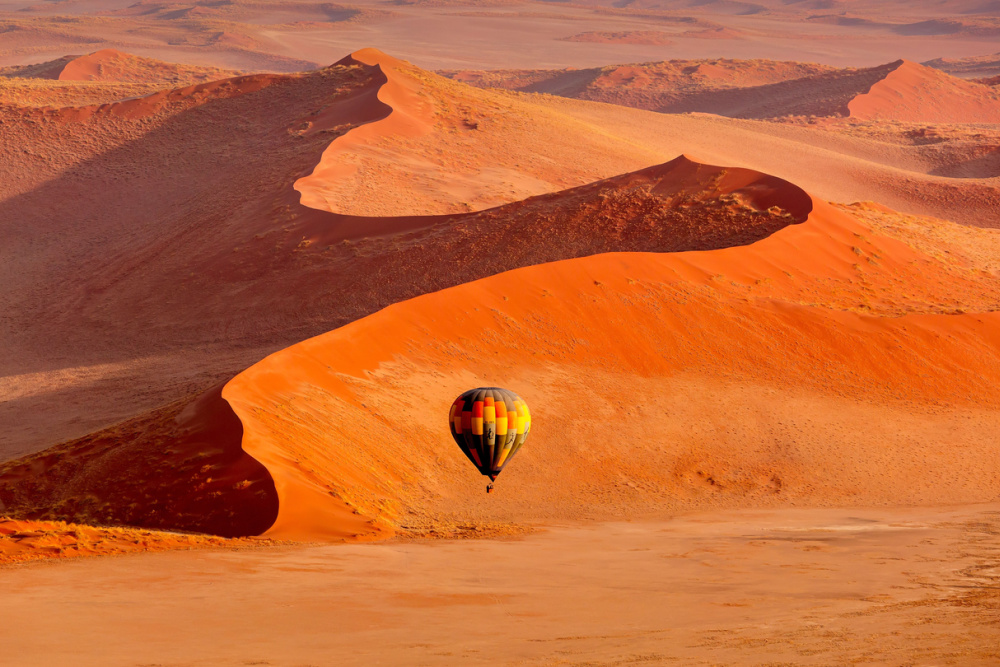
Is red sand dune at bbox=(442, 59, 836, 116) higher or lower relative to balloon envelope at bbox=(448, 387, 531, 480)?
lower

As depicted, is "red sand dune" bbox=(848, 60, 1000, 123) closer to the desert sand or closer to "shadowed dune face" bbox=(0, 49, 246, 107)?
the desert sand

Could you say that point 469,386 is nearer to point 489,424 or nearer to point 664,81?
point 489,424

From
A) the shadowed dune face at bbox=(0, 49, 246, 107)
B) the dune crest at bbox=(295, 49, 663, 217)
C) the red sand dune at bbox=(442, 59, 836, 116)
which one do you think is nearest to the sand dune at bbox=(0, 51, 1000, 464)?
the dune crest at bbox=(295, 49, 663, 217)

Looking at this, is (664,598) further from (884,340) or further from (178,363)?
(178,363)

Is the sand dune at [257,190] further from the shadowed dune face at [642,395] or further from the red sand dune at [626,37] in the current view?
the red sand dune at [626,37]

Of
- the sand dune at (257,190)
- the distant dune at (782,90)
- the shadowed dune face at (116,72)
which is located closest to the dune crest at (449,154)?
the sand dune at (257,190)

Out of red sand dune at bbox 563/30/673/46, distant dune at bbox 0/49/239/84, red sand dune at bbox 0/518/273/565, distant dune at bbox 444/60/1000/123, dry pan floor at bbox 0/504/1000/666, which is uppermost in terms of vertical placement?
dry pan floor at bbox 0/504/1000/666
